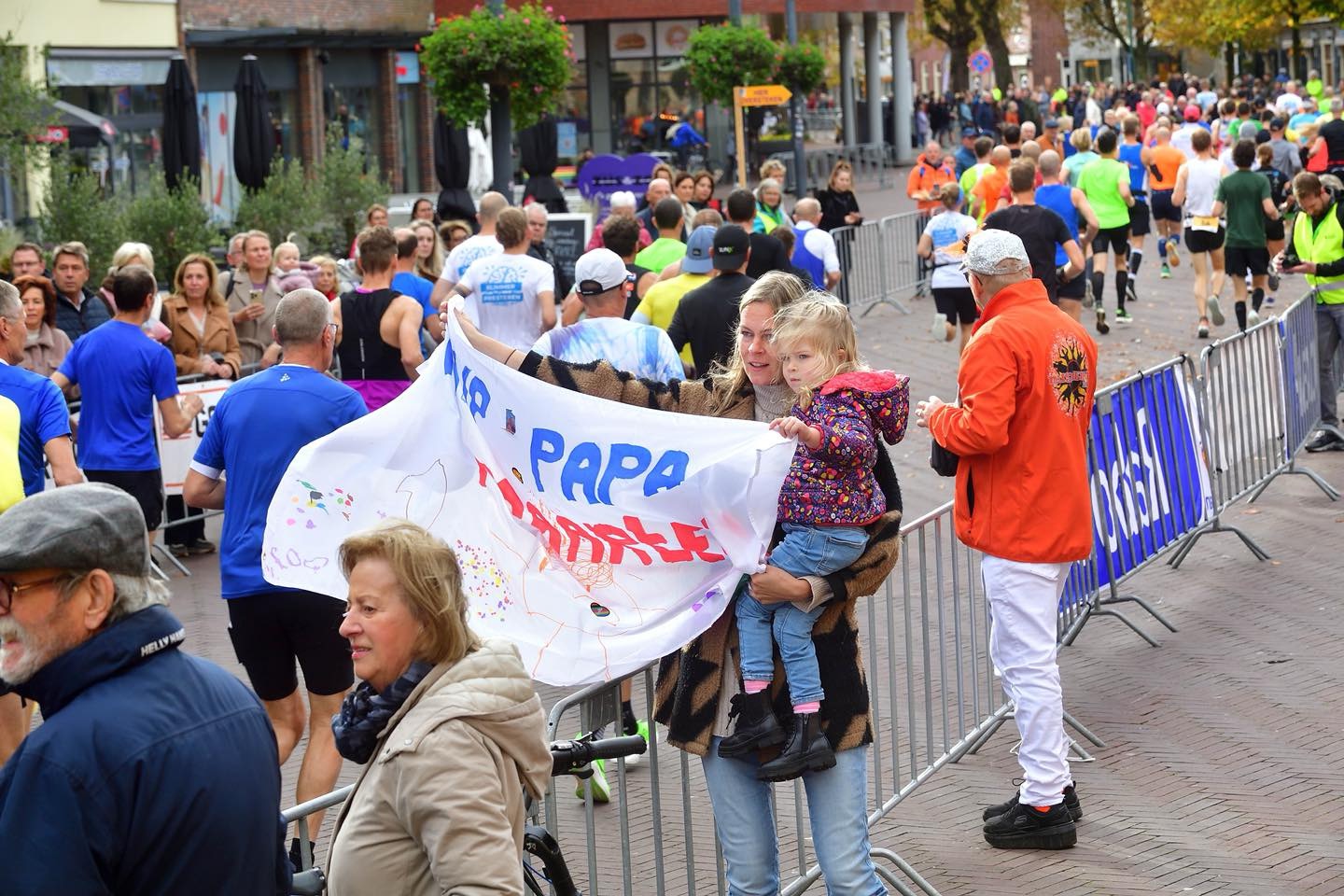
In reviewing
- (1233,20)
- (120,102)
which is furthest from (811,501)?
(1233,20)

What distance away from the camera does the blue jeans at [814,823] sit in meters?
4.68

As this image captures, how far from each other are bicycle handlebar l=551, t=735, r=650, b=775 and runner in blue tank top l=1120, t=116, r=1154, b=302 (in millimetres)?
16981

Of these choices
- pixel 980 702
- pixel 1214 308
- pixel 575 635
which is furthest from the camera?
pixel 1214 308

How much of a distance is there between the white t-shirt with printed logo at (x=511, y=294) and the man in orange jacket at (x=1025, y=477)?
4157mm

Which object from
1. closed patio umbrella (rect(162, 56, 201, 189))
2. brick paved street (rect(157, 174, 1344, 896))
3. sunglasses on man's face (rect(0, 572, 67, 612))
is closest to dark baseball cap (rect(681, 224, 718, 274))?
brick paved street (rect(157, 174, 1344, 896))

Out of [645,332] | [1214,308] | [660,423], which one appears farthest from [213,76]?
[660,423]

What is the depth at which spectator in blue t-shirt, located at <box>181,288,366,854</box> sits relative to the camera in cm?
620

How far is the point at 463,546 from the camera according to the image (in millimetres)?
5285

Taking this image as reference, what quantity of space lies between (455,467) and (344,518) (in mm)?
443

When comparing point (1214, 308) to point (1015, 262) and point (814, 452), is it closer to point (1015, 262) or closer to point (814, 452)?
point (1015, 262)

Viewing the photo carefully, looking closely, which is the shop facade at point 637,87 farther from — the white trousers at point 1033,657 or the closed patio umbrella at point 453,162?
the white trousers at point 1033,657

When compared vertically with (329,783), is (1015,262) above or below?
above

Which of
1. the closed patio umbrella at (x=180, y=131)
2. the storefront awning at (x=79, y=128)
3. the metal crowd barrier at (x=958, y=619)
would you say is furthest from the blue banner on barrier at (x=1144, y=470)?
the storefront awning at (x=79, y=128)

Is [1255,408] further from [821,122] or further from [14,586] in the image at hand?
[821,122]
